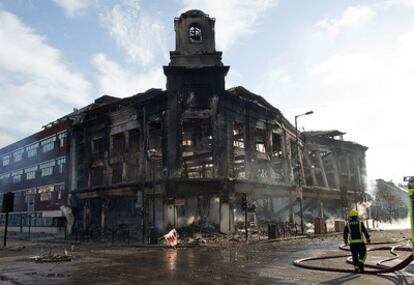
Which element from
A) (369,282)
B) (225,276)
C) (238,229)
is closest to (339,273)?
(369,282)

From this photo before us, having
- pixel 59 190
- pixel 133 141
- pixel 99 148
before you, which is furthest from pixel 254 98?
pixel 59 190

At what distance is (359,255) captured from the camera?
10.5 metres

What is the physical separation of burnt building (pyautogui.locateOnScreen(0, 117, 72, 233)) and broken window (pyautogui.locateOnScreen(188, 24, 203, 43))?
2163 cm

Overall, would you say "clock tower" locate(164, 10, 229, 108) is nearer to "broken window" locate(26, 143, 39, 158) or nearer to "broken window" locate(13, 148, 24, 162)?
"broken window" locate(26, 143, 39, 158)

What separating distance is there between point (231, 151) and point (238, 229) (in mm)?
7106

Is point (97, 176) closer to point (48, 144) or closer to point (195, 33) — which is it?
point (48, 144)

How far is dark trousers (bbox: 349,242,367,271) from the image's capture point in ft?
33.8

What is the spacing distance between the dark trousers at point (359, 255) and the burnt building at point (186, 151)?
62.1 ft

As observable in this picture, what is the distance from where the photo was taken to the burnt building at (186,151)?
109ft

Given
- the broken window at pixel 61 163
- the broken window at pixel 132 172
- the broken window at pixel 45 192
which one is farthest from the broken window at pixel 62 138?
the broken window at pixel 132 172

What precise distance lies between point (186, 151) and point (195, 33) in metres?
12.4

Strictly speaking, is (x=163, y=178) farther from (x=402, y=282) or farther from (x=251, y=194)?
(x=402, y=282)

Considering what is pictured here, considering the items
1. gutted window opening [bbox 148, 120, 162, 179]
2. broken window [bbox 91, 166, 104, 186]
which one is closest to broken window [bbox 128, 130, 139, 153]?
gutted window opening [bbox 148, 120, 162, 179]

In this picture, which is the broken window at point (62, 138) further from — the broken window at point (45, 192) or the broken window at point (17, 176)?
the broken window at point (17, 176)
